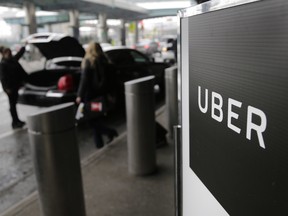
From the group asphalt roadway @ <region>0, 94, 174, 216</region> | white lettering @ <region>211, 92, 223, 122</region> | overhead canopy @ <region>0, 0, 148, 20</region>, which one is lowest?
asphalt roadway @ <region>0, 94, 174, 216</region>

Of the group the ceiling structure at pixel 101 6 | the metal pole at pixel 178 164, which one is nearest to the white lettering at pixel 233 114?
the metal pole at pixel 178 164

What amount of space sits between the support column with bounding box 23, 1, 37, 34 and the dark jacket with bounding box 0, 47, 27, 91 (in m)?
5.13

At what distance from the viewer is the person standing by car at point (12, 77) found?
20.5 ft

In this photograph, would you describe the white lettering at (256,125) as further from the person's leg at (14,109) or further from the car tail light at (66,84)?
the person's leg at (14,109)

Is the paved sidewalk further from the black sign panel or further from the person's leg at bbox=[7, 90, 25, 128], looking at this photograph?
the person's leg at bbox=[7, 90, 25, 128]

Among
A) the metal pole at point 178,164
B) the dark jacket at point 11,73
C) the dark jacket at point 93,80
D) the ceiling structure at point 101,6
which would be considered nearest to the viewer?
the metal pole at point 178,164

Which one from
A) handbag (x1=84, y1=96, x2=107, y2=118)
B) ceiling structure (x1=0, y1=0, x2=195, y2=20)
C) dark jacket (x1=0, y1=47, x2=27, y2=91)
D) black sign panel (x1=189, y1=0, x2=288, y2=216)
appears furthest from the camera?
ceiling structure (x1=0, y1=0, x2=195, y2=20)

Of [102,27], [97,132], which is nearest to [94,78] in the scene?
[97,132]

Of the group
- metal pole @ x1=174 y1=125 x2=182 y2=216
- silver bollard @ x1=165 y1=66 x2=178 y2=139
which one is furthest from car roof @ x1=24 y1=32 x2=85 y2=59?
metal pole @ x1=174 y1=125 x2=182 y2=216

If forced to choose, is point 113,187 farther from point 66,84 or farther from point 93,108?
point 66,84

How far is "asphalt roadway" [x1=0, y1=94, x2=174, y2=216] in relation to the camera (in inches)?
128

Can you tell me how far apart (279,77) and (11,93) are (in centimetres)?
640

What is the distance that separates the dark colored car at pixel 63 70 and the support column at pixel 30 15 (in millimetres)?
4750

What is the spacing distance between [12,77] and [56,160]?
14.5 feet
